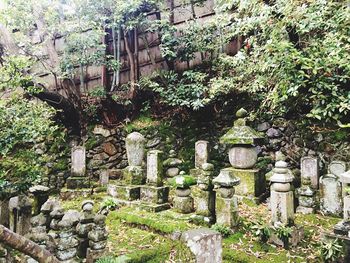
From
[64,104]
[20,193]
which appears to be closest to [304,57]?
[20,193]

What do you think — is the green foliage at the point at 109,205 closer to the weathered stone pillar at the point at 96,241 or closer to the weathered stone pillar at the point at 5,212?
the weathered stone pillar at the point at 5,212

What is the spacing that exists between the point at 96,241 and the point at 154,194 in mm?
2557

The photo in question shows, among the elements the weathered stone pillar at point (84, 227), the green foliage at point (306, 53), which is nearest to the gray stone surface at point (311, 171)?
the green foliage at point (306, 53)

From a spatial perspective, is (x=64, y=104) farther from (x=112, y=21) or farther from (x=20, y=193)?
(x=20, y=193)

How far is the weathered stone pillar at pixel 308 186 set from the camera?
5438mm

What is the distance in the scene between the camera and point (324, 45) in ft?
18.3

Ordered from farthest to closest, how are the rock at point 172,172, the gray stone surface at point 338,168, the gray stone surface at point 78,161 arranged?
the rock at point 172,172, the gray stone surface at point 78,161, the gray stone surface at point 338,168

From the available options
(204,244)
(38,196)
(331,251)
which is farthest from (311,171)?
(38,196)

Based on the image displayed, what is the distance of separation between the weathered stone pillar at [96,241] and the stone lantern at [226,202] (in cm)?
185

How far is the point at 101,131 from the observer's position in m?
9.13

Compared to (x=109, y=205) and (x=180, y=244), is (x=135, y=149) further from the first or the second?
(x=180, y=244)

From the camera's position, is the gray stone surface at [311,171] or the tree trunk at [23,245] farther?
the gray stone surface at [311,171]

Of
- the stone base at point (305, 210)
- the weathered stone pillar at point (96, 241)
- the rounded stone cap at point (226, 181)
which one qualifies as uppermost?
the rounded stone cap at point (226, 181)

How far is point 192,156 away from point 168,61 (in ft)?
10.1
